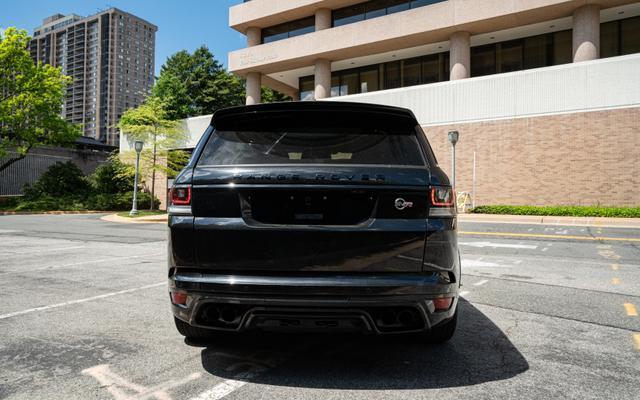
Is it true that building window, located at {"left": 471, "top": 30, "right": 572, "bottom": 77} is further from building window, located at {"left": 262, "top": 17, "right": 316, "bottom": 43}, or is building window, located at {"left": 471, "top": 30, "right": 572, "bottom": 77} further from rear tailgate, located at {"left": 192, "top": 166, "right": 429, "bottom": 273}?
rear tailgate, located at {"left": 192, "top": 166, "right": 429, "bottom": 273}

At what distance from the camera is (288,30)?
31.4m

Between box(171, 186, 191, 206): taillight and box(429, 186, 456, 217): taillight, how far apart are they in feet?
5.02

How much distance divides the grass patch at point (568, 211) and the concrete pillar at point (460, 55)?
343 inches

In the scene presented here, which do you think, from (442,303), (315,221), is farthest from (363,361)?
(315,221)

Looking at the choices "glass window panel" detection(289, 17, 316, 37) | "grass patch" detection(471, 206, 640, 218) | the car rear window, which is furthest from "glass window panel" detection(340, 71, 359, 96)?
the car rear window

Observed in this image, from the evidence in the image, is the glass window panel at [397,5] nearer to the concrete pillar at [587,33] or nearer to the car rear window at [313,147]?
the concrete pillar at [587,33]

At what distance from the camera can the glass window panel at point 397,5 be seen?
2684cm

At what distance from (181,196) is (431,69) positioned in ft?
94.6

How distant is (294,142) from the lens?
110 inches

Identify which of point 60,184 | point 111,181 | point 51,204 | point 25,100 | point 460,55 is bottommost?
point 51,204

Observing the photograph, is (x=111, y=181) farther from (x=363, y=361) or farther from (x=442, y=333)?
(x=442, y=333)

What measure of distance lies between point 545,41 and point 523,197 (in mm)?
10996

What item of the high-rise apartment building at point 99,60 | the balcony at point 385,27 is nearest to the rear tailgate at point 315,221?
the balcony at point 385,27

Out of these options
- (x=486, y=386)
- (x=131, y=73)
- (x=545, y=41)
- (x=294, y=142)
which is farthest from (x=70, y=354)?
(x=131, y=73)
